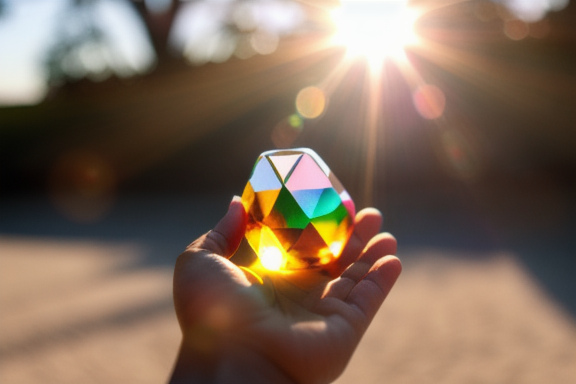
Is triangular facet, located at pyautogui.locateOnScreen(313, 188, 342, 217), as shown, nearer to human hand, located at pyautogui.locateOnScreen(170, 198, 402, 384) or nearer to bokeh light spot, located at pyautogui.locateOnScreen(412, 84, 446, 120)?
human hand, located at pyautogui.locateOnScreen(170, 198, 402, 384)

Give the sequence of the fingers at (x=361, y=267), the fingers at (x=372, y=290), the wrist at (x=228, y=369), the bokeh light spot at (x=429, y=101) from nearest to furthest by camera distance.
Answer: the wrist at (x=228, y=369), the fingers at (x=372, y=290), the fingers at (x=361, y=267), the bokeh light spot at (x=429, y=101)

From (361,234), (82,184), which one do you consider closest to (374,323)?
(361,234)

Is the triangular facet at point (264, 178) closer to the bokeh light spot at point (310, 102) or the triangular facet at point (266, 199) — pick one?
the triangular facet at point (266, 199)

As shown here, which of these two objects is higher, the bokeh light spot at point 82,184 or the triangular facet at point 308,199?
the bokeh light spot at point 82,184

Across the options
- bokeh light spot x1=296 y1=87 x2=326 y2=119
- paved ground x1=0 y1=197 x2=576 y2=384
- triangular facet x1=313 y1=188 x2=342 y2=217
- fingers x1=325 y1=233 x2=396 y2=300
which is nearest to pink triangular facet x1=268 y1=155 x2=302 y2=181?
triangular facet x1=313 y1=188 x2=342 y2=217

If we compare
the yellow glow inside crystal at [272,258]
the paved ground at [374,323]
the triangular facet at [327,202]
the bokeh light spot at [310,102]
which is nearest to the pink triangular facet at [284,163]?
the triangular facet at [327,202]

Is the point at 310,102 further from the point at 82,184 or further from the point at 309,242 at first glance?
the point at 309,242

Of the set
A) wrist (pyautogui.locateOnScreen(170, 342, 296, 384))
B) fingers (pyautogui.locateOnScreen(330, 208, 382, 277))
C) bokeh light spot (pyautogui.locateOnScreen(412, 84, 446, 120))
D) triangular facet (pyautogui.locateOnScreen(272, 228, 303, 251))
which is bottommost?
Answer: wrist (pyautogui.locateOnScreen(170, 342, 296, 384))
